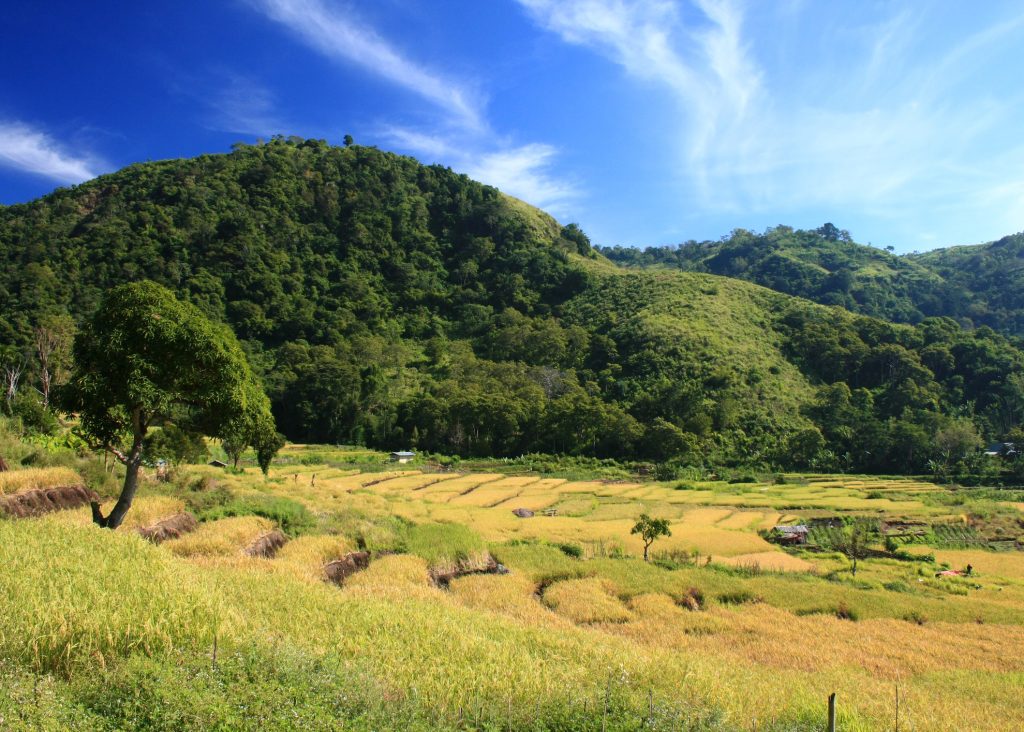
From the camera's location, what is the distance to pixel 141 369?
12.1 meters

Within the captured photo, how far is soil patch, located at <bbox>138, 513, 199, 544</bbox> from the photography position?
13.9m

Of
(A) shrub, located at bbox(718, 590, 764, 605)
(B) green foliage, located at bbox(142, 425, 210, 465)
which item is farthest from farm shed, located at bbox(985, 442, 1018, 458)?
(B) green foliage, located at bbox(142, 425, 210, 465)

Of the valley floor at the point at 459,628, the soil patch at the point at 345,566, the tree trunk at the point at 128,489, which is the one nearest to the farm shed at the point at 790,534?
the valley floor at the point at 459,628

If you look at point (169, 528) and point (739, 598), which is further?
point (739, 598)

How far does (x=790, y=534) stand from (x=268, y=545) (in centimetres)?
2573

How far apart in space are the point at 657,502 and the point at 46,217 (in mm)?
114501

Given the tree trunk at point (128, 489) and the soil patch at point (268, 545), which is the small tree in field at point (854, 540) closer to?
the soil patch at point (268, 545)

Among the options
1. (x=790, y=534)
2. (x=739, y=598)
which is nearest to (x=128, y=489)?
(x=739, y=598)

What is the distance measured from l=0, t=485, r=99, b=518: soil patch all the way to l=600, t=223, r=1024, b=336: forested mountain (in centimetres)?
14490

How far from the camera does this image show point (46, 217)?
10144 cm

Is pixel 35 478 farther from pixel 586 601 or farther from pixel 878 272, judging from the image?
pixel 878 272

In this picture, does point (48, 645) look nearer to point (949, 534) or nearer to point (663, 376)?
point (949, 534)

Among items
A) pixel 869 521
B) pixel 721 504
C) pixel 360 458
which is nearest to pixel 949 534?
pixel 869 521

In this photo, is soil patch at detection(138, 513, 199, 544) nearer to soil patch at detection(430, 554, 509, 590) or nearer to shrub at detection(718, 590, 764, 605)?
soil patch at detection(430, 554, 509, 590)
